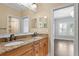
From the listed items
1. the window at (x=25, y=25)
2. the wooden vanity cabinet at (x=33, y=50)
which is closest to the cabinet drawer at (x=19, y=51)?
the wooden vanity cabinet at (x=33, y=50)

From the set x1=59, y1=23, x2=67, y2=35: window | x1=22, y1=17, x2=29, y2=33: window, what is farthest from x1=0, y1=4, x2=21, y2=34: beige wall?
x1=59, y1=23, x2=67, y2=35: window

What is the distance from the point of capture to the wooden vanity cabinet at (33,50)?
1296mm

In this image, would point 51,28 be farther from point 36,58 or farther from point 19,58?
point 19,58

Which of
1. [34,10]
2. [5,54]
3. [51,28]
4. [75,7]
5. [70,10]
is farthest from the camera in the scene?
[34,10]

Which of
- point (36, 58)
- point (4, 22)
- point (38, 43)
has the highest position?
point (4, 22)

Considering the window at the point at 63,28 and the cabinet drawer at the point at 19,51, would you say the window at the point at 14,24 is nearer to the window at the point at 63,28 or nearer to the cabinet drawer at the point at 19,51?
the cabinet drawer at the point at 19,51

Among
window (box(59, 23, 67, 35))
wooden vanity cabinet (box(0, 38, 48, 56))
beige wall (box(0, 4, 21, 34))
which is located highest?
beige wall (box(0, 4, 21, 34))

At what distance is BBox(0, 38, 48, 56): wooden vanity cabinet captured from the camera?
51.0 inches

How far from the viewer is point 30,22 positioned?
60.7 inches

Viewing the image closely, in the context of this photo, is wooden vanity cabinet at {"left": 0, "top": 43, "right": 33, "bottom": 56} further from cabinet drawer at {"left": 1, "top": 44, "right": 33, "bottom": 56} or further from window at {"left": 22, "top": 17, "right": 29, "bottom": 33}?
window at {"left": 22, "top": 17, "right": 29, "bottom": 33}

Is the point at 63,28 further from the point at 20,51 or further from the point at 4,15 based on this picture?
the point at 4,15

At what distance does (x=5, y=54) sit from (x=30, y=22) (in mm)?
613

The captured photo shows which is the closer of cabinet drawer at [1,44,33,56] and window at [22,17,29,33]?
cabinet drawer at [1,44,33,56]

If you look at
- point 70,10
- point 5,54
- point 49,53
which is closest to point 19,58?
point 5,54
